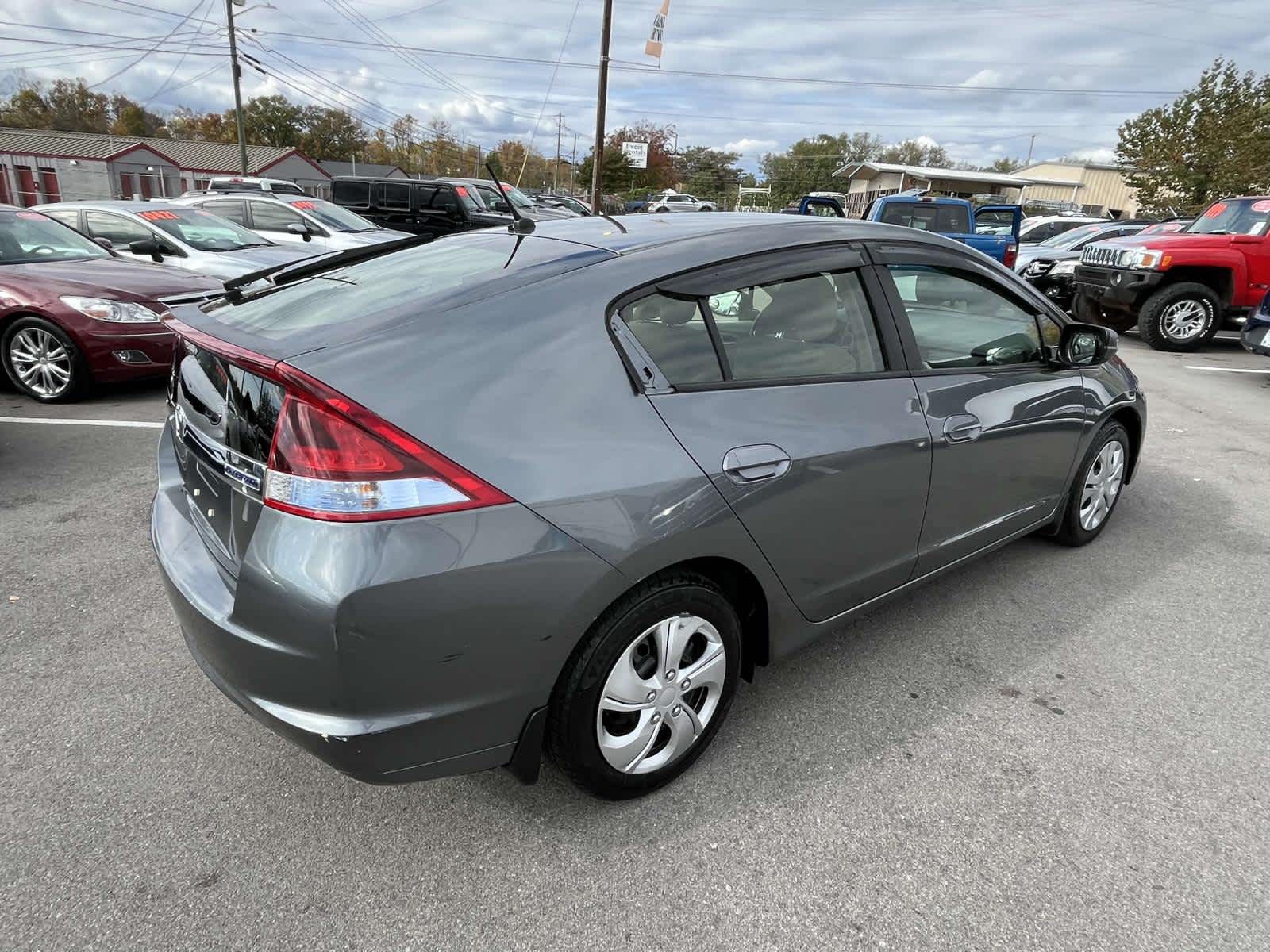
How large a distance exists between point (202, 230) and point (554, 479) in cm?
862

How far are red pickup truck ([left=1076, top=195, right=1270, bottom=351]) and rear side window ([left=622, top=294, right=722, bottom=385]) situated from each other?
1035cm

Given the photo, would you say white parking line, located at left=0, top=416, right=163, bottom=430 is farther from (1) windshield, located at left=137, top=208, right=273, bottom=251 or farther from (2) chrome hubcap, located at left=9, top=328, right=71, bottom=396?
(1) windshield, located at left=137, top=208, right=273, bottom=251

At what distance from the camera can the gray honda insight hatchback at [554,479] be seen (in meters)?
1.71

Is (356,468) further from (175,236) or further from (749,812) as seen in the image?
(175,236)

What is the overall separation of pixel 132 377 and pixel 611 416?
5.67m

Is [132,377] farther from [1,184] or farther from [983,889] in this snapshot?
[1,184]

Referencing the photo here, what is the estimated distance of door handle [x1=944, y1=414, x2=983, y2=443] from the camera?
110 inches

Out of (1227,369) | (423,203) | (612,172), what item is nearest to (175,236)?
(423,203)

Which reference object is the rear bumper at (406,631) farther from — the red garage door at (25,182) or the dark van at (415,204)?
the red garage door at (25,182)

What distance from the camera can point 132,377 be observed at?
607 cm

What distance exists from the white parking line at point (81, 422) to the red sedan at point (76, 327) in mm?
416

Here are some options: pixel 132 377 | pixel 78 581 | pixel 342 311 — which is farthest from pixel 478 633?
pixel 132 377

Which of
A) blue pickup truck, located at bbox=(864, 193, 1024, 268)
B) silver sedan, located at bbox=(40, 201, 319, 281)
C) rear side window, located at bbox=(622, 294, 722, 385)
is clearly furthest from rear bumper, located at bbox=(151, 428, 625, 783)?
blue pickup truck, located at bbox=(864, 193, 1024, 268)

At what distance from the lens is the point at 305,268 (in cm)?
265
